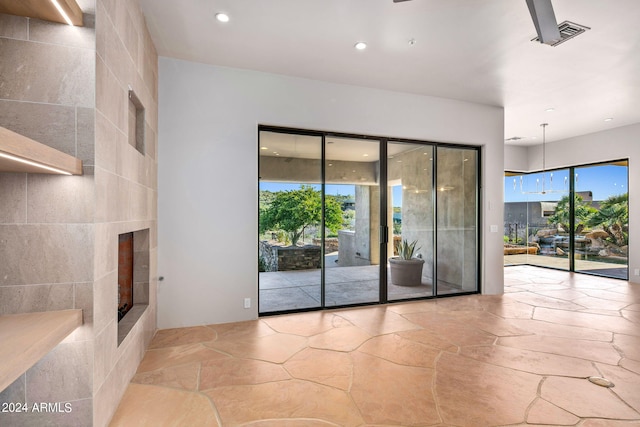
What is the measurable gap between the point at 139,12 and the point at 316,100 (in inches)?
86.3

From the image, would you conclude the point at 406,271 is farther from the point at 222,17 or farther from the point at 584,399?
the point at 222,17

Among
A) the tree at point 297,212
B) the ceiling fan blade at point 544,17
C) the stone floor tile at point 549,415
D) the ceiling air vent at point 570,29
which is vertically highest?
the ceiling air vent at point 570,29

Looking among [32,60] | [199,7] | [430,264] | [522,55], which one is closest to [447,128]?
[522,55]

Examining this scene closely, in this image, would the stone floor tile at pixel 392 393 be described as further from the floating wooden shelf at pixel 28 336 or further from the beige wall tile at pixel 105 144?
the beige wall tile at pixel 105 144

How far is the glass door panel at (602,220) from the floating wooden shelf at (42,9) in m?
8.96

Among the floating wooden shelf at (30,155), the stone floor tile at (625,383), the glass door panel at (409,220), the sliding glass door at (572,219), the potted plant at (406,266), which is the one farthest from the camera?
the sliding glass door at (572,219)

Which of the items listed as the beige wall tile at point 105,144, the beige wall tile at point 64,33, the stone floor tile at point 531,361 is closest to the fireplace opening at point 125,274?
the beige wall tile at point 105,144

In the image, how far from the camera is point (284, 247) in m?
4.39

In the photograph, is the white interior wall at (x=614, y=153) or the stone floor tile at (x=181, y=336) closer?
the stone floor tile at (x=181, y=336)

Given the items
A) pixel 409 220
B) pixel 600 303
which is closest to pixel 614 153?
pixel 600 303

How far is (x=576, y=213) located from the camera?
7.59 m

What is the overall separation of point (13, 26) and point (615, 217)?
9.44 m

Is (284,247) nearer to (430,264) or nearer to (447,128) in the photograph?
(430,264)

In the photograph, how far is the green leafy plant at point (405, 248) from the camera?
513 cm
